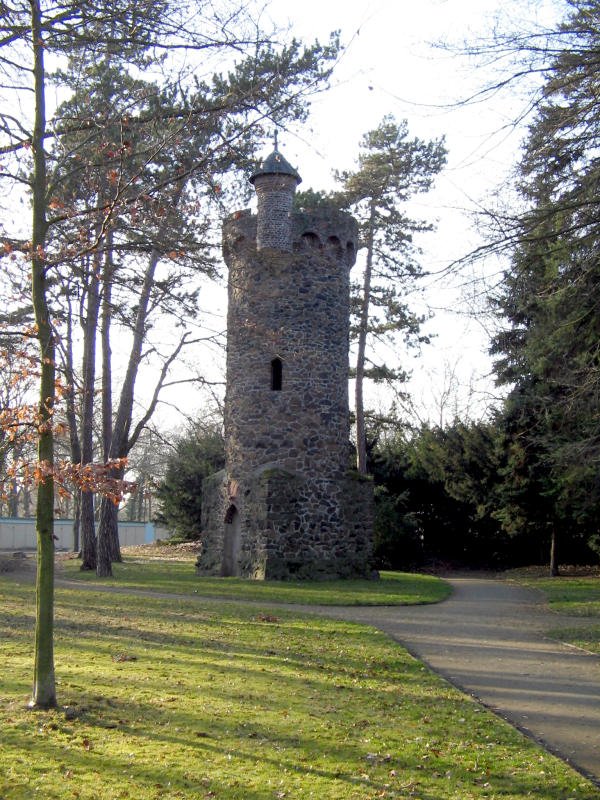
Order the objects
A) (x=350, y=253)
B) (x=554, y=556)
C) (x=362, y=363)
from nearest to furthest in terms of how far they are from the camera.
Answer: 1. (x=350, y=253)
2. (x=554, y=556)
3. (x=362, y=363)

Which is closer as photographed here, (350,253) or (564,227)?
(564,227)

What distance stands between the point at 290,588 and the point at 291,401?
17.1 feet

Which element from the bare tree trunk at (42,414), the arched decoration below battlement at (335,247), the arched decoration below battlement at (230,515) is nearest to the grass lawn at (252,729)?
the bare tree trunk at (42,414)

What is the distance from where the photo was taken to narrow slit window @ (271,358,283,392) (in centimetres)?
2288

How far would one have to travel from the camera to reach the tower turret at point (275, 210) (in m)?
22.7

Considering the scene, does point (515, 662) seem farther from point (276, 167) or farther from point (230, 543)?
point (276, 167)

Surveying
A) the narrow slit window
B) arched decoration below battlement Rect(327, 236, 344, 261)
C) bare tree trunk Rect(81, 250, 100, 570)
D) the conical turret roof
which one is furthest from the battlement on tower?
bare tree trunk Rect(81, 250, 100, 570)

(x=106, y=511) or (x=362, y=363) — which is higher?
(x=362, y=363)

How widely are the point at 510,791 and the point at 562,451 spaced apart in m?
11.2

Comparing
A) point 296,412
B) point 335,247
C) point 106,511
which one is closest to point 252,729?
point 296,412

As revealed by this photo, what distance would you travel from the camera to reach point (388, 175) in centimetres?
3097

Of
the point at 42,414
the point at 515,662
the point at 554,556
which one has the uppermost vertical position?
the point at 42,414

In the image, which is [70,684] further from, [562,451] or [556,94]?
[562,451]

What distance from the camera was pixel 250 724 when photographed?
724 cm
